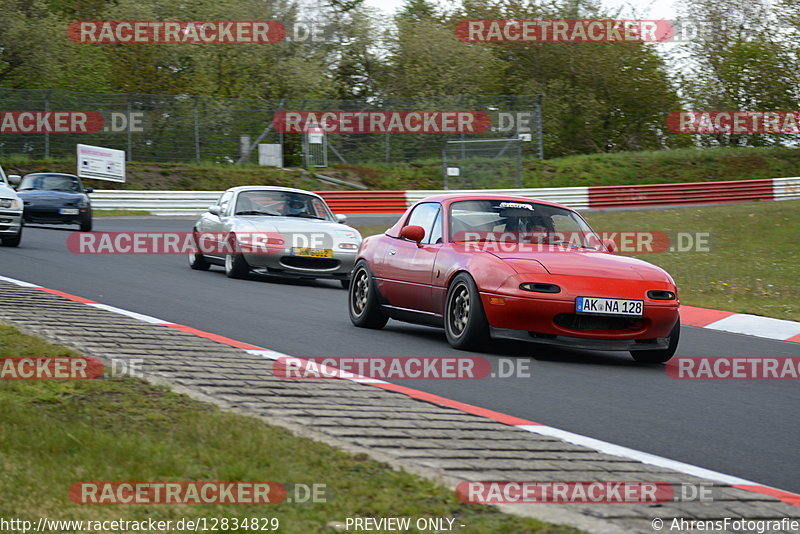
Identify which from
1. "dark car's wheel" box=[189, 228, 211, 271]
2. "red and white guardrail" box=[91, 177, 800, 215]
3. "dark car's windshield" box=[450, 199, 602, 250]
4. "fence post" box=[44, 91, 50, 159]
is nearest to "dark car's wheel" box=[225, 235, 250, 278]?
"dark car's wheel" box=[189, 228, 211, 271]

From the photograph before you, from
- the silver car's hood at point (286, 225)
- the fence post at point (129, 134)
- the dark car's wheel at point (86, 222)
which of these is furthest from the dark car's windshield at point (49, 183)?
the fence post at point (129, 134)

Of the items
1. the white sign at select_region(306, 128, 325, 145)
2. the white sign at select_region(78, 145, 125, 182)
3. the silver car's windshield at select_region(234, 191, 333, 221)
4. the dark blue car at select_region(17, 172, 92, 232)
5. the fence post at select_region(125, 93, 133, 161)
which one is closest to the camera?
the silver car's windshield at select_region(234, 191, 333, 221)

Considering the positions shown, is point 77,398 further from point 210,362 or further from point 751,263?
point 751,263

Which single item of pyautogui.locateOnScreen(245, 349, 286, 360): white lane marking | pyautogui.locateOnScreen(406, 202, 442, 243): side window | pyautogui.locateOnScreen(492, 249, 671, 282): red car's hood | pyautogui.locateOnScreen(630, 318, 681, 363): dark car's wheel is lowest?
pyautogui.locateOnScreen(630, 318, 681, 363): dark car's wheel

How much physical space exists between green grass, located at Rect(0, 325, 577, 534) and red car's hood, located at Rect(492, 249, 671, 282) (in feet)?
11.5

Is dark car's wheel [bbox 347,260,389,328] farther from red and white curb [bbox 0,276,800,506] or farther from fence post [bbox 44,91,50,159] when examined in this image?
fence post [bbox 44,91,50,159]

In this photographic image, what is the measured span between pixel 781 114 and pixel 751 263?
3351 centimetres

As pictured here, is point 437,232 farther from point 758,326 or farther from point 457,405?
point 758,326

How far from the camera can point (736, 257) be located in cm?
1998

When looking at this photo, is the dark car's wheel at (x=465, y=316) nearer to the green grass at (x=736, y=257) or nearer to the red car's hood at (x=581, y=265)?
the red car's hood at (x=581, y=265)

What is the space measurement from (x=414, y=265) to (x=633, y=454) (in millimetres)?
4490

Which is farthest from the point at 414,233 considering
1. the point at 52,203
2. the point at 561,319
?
the point at 52,203

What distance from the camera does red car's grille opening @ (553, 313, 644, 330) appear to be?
26.4 feet

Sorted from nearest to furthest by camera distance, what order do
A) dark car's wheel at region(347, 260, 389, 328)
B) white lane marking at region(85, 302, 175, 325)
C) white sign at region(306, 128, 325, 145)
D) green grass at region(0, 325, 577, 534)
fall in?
green grass at region(0, 325, 577, 534), white lane marking at region(85, 302, 175, 325), dark car's wheel at region(347, 260, 389, 328), white sign at region(306, 128, 325, 145)
